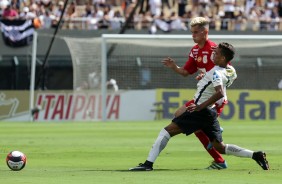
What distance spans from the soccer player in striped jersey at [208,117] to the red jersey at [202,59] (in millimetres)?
661

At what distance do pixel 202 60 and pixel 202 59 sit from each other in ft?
0.05

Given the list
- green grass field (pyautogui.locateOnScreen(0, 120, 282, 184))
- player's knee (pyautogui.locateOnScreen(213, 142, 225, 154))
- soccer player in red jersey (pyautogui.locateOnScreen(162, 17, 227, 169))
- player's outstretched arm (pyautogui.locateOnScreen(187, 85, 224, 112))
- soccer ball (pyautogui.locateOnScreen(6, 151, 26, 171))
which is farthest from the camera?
soccer player in red jersey (pyautogui.locateOnScreen(162, 17, 227, 169))

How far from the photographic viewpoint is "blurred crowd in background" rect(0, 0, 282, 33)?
39906 mm

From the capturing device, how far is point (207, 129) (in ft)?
43.6

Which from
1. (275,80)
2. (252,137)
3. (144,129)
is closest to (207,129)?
(252,137)

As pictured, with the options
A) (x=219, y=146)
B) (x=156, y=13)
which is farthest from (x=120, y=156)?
(x=156, y=13)

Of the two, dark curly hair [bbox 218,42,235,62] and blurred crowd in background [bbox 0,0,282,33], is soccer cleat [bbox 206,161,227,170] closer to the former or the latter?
dark curly hair [bbox 218,42,235,62]

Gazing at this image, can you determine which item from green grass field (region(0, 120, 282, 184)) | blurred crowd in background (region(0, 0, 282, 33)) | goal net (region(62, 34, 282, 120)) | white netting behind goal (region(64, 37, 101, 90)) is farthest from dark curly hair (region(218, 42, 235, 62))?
blurred crowd in background (region(0, 0, 282, 33))

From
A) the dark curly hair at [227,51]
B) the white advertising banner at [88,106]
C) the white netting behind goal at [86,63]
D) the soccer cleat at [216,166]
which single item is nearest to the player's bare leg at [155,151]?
the soccer cleat at [216,166]

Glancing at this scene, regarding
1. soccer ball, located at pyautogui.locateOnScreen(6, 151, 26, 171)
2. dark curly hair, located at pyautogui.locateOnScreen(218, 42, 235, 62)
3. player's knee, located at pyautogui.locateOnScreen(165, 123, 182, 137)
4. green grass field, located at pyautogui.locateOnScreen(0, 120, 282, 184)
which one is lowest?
green grass field, located at pyautogui.locateOnScreen(0, 120, 282, 184)

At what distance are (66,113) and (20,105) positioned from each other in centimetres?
176

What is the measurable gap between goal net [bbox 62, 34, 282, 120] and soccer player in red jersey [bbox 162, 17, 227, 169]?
19.2 m

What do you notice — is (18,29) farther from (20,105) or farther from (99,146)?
(99,146)

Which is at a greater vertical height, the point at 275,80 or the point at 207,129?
the point at 207,129
